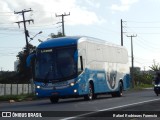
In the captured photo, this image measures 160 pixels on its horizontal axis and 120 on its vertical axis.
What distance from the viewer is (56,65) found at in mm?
27234

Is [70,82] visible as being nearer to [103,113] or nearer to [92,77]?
[92,77]

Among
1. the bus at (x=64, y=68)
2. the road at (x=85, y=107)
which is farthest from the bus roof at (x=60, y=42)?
the road at (x=85, y=107)

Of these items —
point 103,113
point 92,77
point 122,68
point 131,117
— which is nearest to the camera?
point 131,117

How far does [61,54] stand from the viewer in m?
27.5

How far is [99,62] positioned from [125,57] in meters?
7.27

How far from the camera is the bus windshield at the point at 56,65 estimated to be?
27125 mm

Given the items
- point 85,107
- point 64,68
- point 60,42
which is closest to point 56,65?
point 64,68

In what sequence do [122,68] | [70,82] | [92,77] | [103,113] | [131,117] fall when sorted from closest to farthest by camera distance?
1. [131,117]
2. [103,113]
3. [70,82]
4. [92,77]
5. [122,68]

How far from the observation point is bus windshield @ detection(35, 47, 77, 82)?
2712 centimetres

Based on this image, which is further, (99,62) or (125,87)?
(125,87)

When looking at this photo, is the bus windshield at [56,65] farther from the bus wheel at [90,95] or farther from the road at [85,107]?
the bus wheel at [90,95]

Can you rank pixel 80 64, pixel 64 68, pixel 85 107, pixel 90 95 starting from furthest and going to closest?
1. pixel 90 95
2. pixel 80 64
3. pixel 64 68
4. pixel 85 107

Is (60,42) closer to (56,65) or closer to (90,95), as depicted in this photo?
(56,65)

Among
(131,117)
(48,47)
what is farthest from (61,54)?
(131,117)
